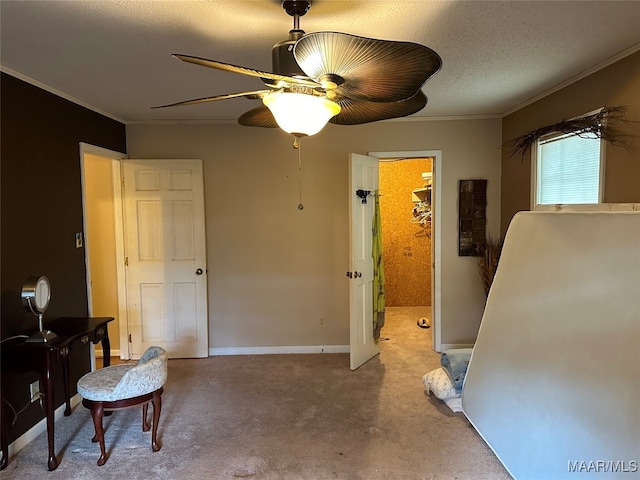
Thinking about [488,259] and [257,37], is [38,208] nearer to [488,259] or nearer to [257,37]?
[257,37]

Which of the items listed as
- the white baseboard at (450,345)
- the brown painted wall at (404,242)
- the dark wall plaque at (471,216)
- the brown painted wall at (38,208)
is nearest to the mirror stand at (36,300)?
the brown painted wall at (38,208)

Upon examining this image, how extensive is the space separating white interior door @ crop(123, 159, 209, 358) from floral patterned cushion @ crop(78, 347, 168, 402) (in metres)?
1.55

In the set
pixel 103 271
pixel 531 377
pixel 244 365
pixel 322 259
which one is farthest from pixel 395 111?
pixel 103 271

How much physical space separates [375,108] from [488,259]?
2599 millimetres

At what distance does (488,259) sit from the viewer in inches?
157

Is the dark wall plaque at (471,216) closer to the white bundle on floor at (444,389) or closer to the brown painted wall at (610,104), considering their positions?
the brown painted wall at (610,104)

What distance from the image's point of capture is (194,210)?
4027mm

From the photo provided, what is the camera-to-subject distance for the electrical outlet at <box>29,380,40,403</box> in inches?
105

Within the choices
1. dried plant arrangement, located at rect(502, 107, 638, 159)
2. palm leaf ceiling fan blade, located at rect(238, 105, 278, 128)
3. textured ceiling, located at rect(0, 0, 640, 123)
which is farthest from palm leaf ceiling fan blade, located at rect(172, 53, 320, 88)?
dried plant arrangement, located at rect(502, 107, 638, 159)

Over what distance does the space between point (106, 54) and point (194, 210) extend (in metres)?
1.87

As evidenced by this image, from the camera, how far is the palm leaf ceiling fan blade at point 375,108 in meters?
1.91

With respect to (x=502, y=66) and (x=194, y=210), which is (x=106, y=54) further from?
(x=502, y=66)

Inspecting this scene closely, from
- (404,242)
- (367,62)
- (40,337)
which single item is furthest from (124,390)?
(404,242)

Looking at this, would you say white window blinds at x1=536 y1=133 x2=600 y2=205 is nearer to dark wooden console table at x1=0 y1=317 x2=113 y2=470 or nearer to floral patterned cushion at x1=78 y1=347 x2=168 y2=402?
floral patterned cushion at x1=78 y1=347 x2=168 y2=402
